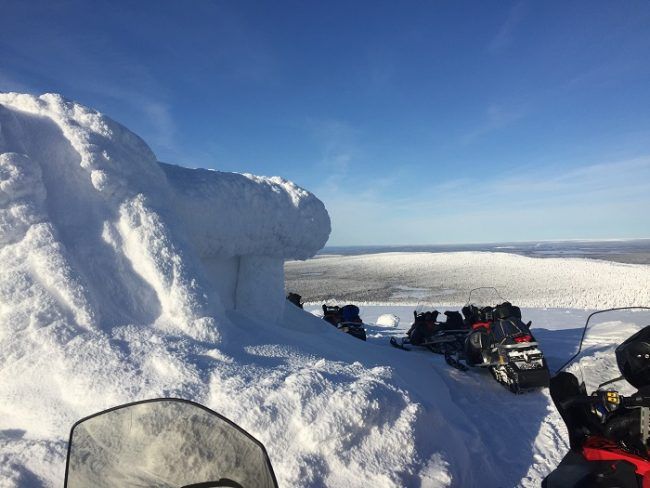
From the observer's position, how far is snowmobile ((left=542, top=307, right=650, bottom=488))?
7.96ft

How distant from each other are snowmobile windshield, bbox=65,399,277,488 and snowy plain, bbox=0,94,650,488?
0.96 meters

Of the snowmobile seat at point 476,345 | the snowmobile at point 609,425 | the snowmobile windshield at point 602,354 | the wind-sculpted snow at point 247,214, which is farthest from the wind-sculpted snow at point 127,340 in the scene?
the snowmobile seat at point 476,345

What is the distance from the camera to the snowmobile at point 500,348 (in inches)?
224

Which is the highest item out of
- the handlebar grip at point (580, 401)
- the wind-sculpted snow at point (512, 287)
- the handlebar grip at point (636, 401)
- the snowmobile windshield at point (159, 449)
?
the snowmobile windshield at point (159, 449)

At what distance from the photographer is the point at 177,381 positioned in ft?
10.0

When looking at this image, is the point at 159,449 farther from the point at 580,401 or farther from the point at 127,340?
the point at 580,401

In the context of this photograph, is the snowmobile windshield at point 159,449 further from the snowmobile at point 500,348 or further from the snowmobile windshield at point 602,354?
the snowmobile at point 500,348

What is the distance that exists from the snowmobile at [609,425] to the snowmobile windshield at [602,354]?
16 mm

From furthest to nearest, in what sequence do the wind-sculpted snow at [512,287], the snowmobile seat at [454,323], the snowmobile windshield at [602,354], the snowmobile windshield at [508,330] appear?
1. the wind-sculpted snow at [512,287]
2. the snowmobile seat at [454,323]
3. the snowmobile windshield at [508,330]
4. the snowmobile windshield at [602,354]

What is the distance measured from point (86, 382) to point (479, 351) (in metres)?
5.78

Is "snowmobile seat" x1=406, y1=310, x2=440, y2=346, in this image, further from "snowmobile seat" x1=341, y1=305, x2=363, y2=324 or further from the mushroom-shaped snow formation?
the mushroom-shaped snow formation

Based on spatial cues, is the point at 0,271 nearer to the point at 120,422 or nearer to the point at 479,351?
the point at 120,422

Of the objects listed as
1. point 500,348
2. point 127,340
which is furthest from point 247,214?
point 500,348

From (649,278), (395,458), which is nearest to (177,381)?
(395,458)
